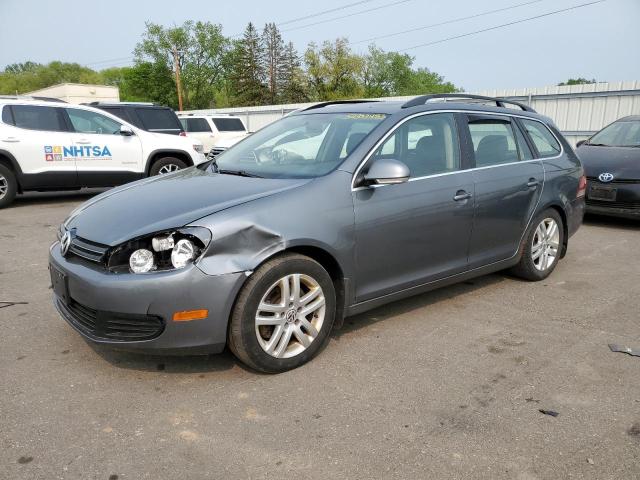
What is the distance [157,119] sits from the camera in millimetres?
12148

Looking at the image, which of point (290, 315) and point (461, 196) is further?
point (461, 196)

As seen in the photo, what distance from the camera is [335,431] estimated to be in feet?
8.74

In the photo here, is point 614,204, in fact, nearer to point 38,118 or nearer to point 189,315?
point 189,315

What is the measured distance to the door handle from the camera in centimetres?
404

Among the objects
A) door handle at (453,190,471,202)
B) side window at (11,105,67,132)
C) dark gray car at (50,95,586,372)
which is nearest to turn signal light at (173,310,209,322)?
dark gray car at (50,95,586,372)

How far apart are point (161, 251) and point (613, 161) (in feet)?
23.7

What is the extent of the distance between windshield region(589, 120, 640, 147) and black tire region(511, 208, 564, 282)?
13.4 feet

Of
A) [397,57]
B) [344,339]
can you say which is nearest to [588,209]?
[344,339]

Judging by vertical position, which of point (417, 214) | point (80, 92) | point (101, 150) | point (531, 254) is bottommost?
point (531, 254)

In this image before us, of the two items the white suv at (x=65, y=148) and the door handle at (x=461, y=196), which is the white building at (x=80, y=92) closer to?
the white suv at (x=65, y=148)

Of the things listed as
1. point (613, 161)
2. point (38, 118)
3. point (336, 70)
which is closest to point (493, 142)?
point (613, 161)

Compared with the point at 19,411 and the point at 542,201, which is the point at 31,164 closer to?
the point at 19,411

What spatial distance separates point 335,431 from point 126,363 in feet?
4.78

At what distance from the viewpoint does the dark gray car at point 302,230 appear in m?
2.91
